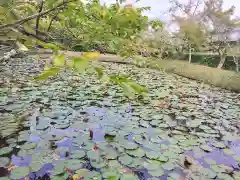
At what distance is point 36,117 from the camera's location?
130 inches

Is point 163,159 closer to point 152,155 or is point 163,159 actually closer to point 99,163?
point 152,155

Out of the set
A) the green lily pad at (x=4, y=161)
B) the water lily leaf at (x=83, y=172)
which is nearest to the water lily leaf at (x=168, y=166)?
the water lily leaf at (x=83, y=172)

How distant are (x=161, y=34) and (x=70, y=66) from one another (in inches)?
613

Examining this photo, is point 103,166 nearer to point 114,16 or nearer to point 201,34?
point 114,16

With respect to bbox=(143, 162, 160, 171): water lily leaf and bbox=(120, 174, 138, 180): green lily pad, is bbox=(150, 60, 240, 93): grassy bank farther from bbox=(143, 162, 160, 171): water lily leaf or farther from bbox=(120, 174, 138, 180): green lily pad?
bbox=(120, 174, 138, 180): green lily pad

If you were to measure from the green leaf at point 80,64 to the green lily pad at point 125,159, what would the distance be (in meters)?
2.02

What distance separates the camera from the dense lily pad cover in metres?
2.22

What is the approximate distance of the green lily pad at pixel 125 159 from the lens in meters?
2.32

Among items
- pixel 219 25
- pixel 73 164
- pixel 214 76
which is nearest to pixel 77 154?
pixel 73 164

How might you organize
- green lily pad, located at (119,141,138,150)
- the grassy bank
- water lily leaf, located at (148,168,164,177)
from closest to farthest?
water lily leaf, located at (148,168,164,177)
green lily pad, located at (119,141,138,150)
the grassy bank

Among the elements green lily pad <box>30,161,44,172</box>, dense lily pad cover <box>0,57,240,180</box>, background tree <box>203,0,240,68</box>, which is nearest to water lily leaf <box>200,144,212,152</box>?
dense lily pad cover <box>0,57,240,180</box>

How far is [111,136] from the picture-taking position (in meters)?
2.91

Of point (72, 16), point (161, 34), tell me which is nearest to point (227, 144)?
point (72, 16)

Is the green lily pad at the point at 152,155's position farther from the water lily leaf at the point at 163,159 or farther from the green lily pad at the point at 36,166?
the green lily pad at the point at 36,166
